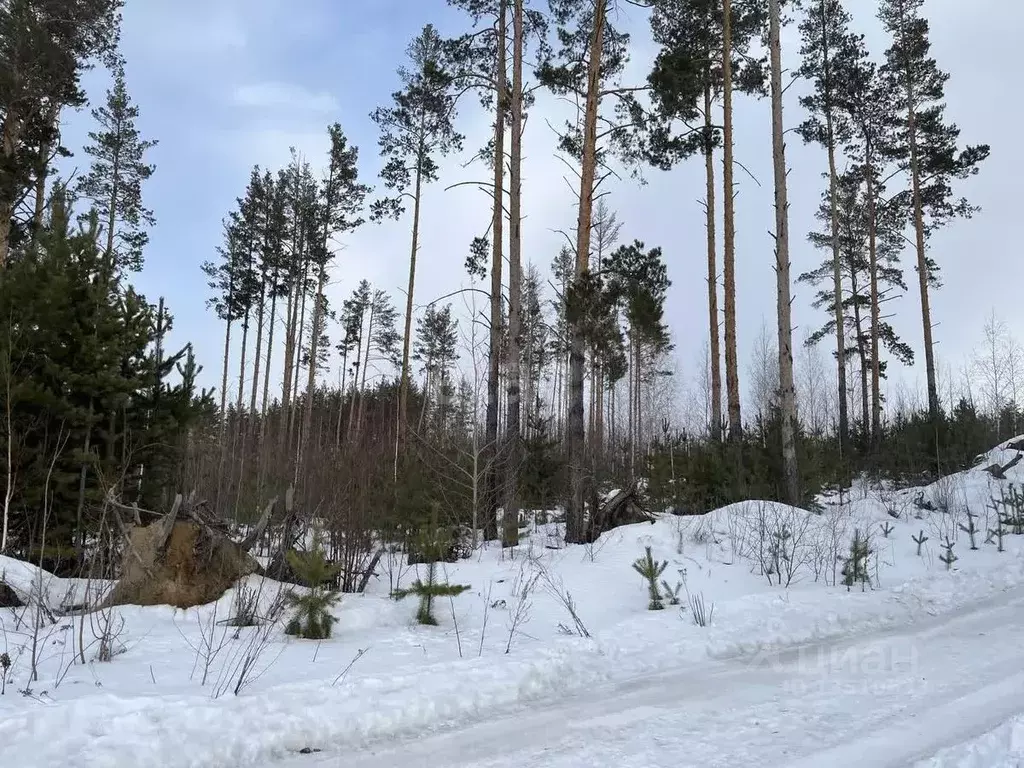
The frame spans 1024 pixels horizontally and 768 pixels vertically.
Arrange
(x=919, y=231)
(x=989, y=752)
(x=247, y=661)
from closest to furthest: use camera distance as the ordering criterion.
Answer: (x=989, y=752) → (x=247, y=661) → (x=919, y=231)

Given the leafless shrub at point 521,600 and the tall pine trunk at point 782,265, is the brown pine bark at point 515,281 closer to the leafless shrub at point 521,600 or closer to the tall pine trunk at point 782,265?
the leafless shrub at point 521,600

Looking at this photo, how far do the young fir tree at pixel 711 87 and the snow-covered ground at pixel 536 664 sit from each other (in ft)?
26.5

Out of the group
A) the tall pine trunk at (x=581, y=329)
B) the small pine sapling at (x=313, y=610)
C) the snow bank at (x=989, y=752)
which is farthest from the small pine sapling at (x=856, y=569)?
the small pine sapling at (x=313, y=610)

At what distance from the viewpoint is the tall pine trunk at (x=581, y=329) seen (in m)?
10.2

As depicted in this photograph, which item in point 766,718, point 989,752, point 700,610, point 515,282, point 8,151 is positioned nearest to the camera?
point 989,752

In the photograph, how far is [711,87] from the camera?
702 inches

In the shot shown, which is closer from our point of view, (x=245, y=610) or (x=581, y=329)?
(x=245, y=610)

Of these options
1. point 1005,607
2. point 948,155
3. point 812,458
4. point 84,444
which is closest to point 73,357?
point 84,444

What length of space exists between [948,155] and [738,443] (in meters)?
14.1

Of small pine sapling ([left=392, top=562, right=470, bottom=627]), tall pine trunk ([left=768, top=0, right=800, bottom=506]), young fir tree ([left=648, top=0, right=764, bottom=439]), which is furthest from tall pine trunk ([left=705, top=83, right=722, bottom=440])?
small pine sapling ([left=392, top=562, right=470, bottom=627])

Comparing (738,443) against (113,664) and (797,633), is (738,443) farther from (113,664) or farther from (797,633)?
(113,664)

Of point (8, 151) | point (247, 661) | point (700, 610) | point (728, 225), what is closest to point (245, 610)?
point (247, 661)

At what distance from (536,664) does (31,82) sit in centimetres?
1454

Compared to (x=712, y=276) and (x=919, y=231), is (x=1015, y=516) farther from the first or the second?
(x=919, y=231)
